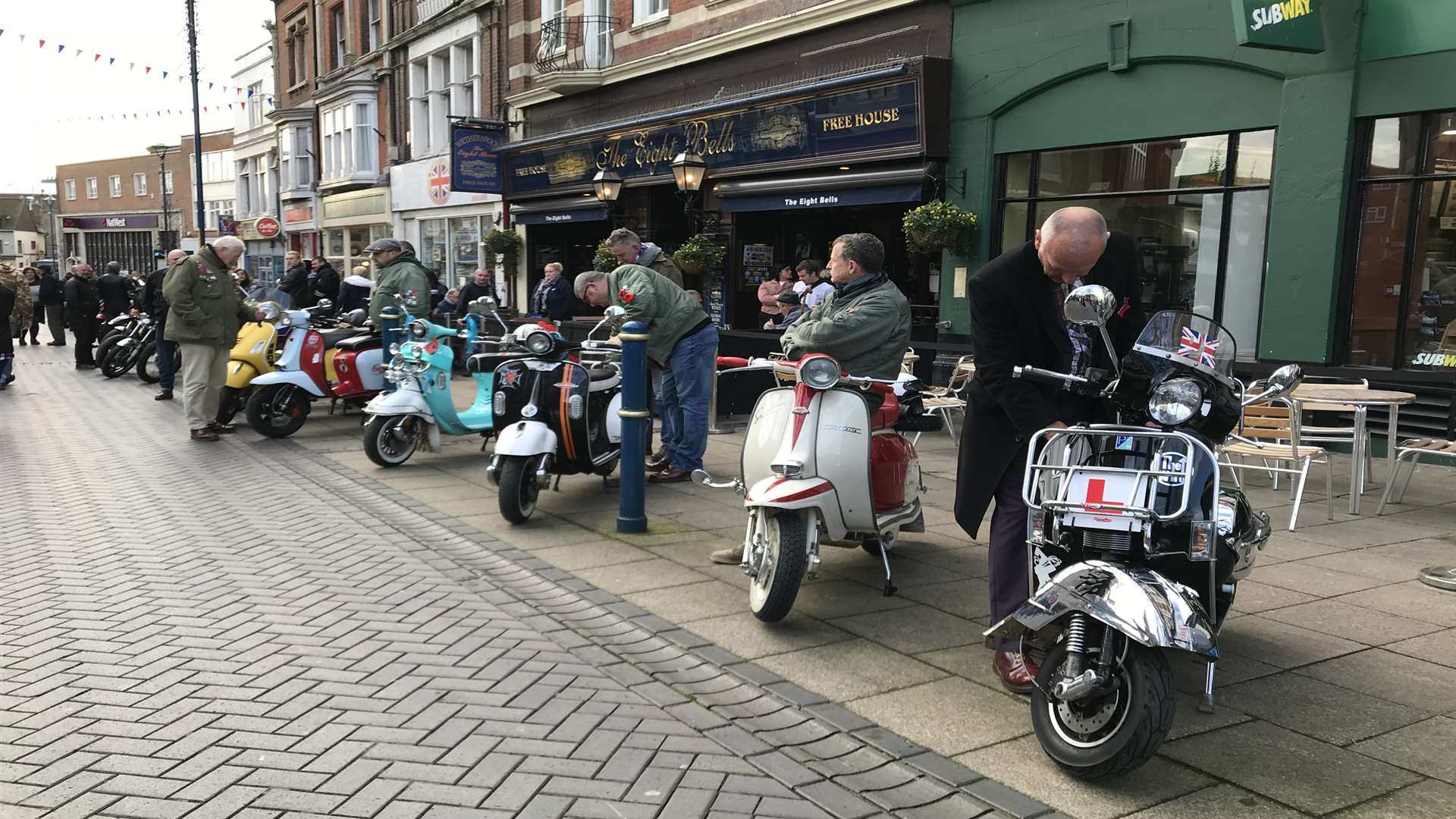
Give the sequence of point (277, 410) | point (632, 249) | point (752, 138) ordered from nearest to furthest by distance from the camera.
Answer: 1. point (632, 249)
2. point (277, 410)
3. point (752, 138)

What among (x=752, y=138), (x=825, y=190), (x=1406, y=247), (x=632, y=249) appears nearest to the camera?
(x=632, y=249)

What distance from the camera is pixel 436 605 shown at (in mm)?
4957

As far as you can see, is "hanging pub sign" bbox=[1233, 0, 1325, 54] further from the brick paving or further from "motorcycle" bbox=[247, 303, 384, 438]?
"motorcycle" bbox=[247, 303, 384, 438]

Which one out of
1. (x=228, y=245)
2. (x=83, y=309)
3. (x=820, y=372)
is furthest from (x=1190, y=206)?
(x=83, y=309)

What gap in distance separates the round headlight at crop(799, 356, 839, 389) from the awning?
8.48 m

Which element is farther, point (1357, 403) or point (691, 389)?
point (691, 389)

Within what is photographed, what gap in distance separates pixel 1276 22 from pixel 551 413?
6.57 meters

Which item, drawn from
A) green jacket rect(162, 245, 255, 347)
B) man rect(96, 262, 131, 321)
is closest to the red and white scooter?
green jacket rect(162, 245, 255, 347)

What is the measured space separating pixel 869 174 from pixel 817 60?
6.69ft

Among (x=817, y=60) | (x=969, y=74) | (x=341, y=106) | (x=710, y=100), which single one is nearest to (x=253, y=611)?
(x=969, y=74)

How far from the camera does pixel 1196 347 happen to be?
3.34m

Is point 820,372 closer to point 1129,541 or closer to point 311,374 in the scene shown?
point 1129,541

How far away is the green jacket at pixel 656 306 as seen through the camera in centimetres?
732

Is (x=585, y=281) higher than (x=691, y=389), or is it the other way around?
(x=585, y=281)
